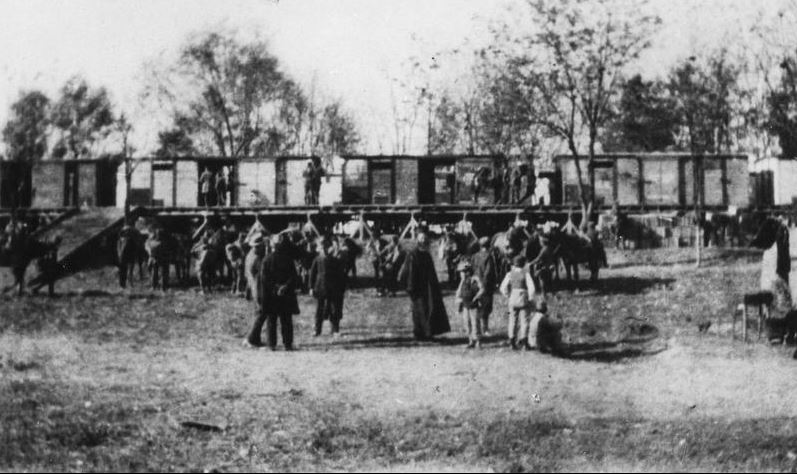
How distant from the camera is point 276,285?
44.4 feet

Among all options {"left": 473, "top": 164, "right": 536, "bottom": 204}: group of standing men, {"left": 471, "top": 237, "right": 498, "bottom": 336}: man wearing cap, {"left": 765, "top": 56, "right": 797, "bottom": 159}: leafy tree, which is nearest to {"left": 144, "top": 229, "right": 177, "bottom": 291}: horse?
{"left": 471, "top": 237, "right": 498, "bottom": 336}: man wearing cap

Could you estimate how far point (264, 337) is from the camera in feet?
50.5

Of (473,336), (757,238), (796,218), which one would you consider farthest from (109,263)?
(796,218)

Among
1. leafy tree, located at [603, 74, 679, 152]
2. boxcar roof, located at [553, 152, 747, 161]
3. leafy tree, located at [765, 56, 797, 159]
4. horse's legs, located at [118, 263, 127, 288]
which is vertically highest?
leafy tree, located at [603, 74, 679, 152]

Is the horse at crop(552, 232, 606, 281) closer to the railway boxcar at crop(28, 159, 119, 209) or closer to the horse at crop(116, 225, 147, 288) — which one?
the horse at crop(116, 225, 147, 288)

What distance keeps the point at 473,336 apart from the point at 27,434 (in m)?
7.51

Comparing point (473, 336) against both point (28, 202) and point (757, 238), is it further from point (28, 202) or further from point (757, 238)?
point (28, 202)

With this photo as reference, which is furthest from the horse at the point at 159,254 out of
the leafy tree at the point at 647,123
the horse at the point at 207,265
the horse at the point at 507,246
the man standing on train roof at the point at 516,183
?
the leafy tree at the point at 647,123

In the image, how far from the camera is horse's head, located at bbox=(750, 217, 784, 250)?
13.9 metres

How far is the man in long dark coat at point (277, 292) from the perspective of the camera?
44.2 ft

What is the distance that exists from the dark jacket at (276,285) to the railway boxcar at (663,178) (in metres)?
21.6

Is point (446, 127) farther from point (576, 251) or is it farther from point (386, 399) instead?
point (386, 399)

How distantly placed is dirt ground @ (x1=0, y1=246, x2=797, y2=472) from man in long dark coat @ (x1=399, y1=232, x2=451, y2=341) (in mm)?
374

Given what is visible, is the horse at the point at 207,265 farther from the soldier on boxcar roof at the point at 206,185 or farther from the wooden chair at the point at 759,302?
the wooden chair at the point at 759,302
